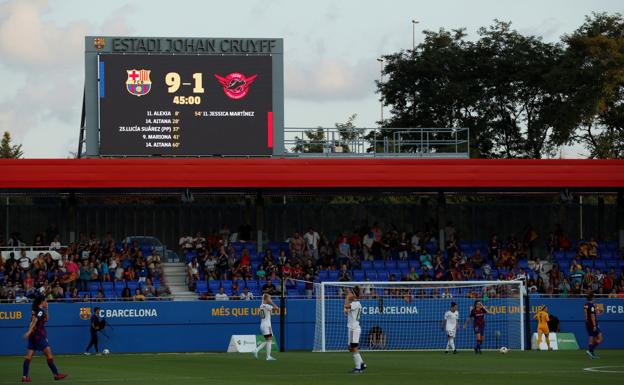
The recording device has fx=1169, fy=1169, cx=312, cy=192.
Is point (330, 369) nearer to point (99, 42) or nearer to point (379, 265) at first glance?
point (379, 265)

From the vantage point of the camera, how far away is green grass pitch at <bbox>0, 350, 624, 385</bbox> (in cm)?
2316

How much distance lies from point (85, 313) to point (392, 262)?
1159 centimetres

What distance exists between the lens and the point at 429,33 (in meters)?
73.9

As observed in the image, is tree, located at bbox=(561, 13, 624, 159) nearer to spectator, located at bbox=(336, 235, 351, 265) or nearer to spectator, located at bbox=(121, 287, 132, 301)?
spectator, located at bbox=(336, 235, 351, 265)

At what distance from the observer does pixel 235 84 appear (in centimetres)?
4247

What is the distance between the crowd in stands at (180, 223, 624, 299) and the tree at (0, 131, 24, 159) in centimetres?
4570

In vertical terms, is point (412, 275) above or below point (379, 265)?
below

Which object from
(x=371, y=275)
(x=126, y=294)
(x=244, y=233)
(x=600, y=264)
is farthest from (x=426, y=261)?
(x=126, y=294)

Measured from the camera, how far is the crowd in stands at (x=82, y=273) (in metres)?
37.9

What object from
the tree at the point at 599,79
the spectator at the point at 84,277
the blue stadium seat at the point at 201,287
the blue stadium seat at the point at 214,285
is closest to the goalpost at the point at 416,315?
the blue stadium seat at the point at 214,285

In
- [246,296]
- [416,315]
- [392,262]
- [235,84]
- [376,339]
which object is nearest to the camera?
[376,339]

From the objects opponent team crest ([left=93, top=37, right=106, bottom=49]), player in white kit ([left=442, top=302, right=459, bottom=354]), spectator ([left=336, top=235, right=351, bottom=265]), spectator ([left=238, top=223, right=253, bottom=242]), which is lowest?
player in white kit ([left=442, top=302, right=459, bottom=354])

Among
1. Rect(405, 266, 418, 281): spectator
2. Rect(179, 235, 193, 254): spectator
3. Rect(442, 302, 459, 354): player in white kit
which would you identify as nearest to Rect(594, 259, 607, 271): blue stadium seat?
Rect(405, 266, 418, 281): spectator

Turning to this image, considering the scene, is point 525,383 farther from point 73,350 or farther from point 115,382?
point 73,350
